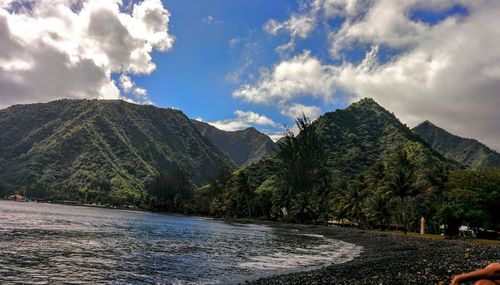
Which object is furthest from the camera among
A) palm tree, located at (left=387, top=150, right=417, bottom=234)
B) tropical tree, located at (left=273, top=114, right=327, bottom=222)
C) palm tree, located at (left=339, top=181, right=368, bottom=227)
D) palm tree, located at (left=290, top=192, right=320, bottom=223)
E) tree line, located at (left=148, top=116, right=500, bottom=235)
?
tropical tree, located at (left=273, top=114, right=327, bottom=222)

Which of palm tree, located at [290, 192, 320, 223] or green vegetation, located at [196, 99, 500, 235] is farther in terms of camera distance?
palm tree, located at [290, 192, 320, 223]

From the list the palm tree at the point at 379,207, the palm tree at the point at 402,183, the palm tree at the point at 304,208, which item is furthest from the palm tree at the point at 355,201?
the palm tree at the point at 304,208

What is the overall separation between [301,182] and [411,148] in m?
46.3

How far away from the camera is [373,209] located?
3696 inches

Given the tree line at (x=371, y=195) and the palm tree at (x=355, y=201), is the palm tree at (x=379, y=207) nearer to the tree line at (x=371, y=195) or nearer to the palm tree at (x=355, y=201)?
the tree line at (x=371, y=195)

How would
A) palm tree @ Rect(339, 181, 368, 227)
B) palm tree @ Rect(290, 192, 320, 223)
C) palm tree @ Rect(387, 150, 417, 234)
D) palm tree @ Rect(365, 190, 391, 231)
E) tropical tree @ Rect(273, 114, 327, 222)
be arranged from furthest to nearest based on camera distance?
tropical tree @ Rect(273, 114, 327, 222), palm tree @ Rect(290, 192, 320, 223), palm tree @ Rect(339, 181, 368, 227), palm tree @ Rect(365, 190, 391, 231), palm tree @ Rect(387, 150, 417, 234)

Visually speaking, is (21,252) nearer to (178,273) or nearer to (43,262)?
(43,262)

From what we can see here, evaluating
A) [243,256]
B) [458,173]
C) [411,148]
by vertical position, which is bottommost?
[243,256]

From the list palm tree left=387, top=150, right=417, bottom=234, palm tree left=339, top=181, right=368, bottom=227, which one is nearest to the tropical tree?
palm tree left=339, top=181, right=368, bottom=227

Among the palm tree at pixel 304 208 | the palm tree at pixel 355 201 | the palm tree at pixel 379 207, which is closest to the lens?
the palm tree at pixel 379 207

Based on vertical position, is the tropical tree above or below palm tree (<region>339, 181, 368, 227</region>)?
above

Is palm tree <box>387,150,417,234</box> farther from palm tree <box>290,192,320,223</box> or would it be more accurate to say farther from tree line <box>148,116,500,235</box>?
palm tree <box>290,192,320,223</box>

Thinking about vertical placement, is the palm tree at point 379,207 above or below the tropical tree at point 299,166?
below

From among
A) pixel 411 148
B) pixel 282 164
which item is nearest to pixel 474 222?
pixel 411 148
